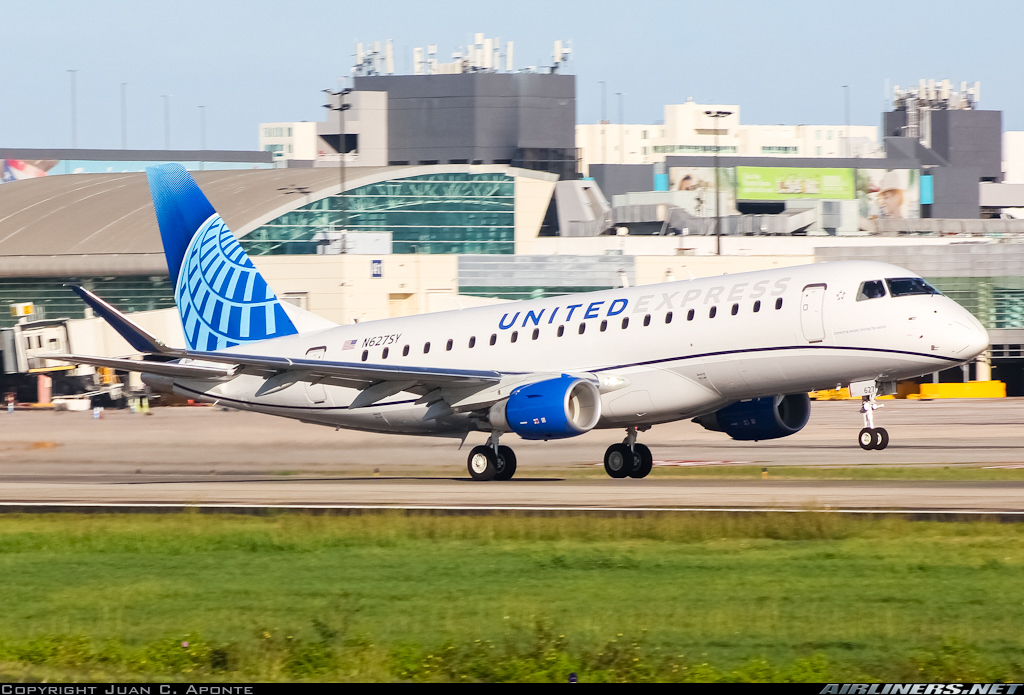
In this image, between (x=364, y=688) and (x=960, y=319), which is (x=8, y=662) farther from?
(x=960, y=319)

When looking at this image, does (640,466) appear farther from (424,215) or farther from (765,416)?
(424,215)

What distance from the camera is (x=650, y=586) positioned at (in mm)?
15953

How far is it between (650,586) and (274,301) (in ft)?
76.0

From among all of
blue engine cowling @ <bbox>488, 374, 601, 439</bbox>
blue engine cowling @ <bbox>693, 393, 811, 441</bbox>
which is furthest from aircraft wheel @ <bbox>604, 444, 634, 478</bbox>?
blue engine cowling @ <bbox>488, 374, 601, 439</bbox>

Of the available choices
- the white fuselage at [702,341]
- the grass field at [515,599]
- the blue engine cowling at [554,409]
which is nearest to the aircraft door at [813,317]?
the white fuselage at [702,341]

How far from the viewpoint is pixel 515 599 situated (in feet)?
50.4

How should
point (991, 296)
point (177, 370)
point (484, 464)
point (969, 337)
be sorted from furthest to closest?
point (991, 296) < point (177, 370) < point (484, 464) < point (969, 337)

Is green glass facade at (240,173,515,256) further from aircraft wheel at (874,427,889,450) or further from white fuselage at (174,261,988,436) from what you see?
aircraft wheel at (874,427,889,450)

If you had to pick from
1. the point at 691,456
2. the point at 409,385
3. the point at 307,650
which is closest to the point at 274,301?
the point at 409,385

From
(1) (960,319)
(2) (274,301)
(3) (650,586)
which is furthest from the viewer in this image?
(2) (274,301)

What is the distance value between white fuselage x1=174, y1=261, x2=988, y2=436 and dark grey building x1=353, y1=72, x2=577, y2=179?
124 m

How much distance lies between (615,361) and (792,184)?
5431 inches

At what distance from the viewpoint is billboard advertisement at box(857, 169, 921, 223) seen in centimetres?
16400

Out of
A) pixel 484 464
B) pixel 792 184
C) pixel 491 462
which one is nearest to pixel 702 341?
pixel 491 462
